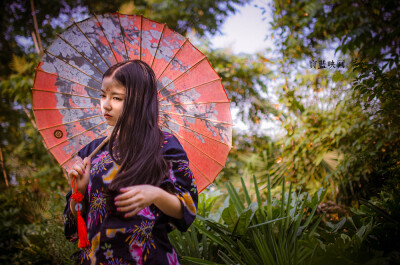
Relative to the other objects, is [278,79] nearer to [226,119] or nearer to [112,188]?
[226,119]

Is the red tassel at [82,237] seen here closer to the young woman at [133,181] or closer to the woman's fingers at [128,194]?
the young woman at [133,181]

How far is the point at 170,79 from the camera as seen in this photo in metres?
1.60

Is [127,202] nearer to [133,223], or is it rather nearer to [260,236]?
[133,223]

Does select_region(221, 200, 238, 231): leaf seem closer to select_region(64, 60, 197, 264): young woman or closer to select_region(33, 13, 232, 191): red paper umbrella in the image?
select_region(33, 13, 232, 191): red paper umbrella

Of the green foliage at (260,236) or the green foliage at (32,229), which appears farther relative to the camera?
the green foliage at (32,229)

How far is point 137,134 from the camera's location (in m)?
1.18

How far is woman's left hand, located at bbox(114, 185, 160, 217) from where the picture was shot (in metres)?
0.87

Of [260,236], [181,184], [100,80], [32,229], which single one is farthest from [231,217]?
[32,229]

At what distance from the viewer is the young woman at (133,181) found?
3.48ft

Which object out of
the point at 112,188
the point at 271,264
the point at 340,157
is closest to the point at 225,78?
the point at 340,157

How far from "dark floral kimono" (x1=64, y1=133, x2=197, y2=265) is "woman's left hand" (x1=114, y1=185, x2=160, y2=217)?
173 millimetres

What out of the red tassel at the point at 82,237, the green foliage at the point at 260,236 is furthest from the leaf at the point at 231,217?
the red tassel at the point at 82,237

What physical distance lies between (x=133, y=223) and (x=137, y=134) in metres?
0.37

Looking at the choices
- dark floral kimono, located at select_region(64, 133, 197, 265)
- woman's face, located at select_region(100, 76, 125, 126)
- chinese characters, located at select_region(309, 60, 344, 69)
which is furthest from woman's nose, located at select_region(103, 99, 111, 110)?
chinese characters, located at select_region(309, 60, 344, 69)
